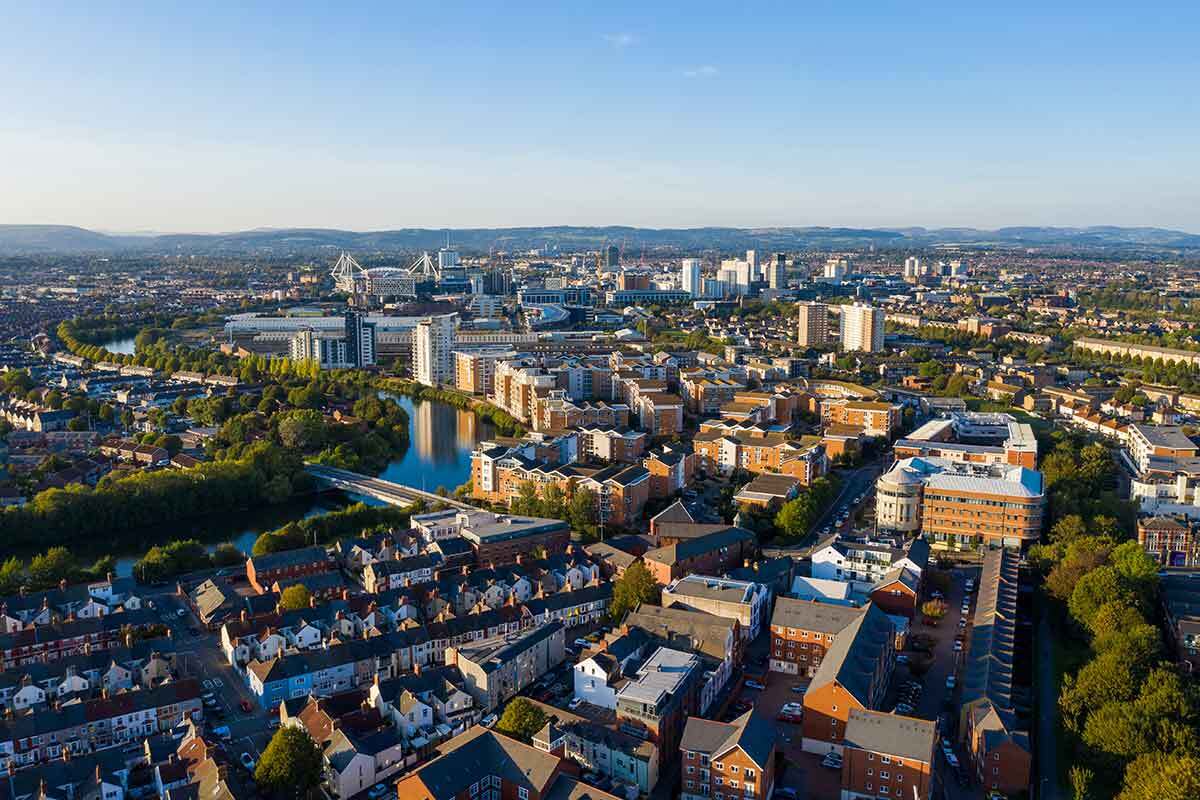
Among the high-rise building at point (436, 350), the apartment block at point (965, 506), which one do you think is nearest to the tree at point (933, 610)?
the apartment block at point (965, 506)

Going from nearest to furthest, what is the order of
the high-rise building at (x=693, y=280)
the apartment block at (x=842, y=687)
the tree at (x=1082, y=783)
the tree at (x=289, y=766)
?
the tree at (x=289, y=766), the tree at (x=1082, y=783), the apartment block at (x=842, y=687), the high-rise building at (x=693, y=280)

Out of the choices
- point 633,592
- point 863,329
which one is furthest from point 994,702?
point 863,329

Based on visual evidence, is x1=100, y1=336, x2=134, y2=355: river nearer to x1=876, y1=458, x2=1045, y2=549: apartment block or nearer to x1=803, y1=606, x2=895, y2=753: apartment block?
x1=876, y1=458, x2=1045, y2=549: apartment block

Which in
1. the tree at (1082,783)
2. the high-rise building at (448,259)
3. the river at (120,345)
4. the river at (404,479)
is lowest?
the river at (404,479)

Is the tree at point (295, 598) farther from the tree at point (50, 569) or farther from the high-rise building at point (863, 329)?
the high-rise building at point (863, 329)

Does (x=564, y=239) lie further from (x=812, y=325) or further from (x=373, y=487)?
(x=373, y=487)

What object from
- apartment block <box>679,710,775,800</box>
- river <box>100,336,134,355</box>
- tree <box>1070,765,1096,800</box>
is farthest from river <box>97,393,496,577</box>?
river <box>100,336,134,355</box>

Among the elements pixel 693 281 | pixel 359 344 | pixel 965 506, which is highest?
pixel 693 281
